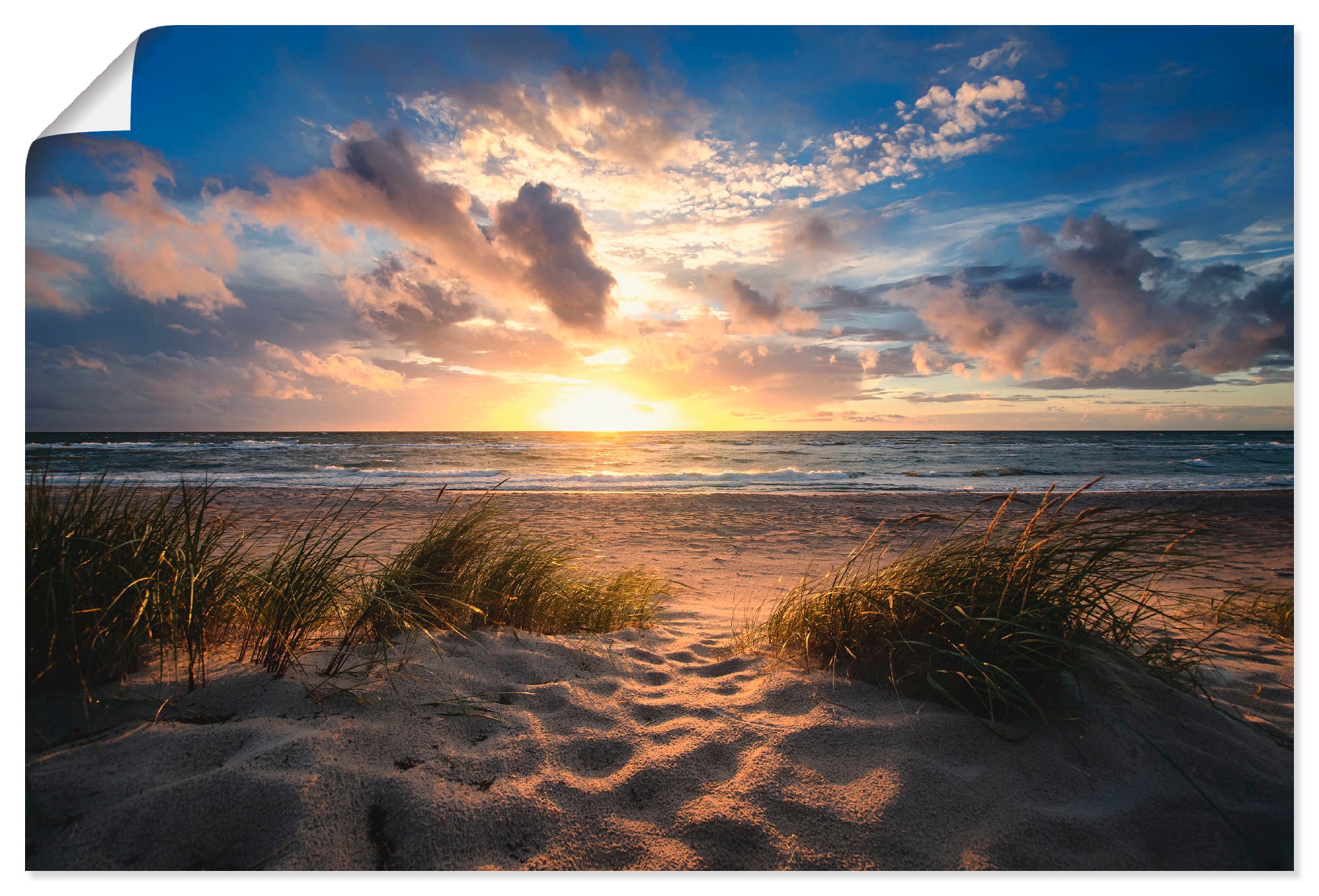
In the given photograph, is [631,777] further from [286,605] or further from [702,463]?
[702,463]

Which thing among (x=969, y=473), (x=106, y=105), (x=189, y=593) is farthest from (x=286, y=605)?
(x=969, y=473)

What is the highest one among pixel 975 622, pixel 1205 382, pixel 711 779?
pixel 1205 382

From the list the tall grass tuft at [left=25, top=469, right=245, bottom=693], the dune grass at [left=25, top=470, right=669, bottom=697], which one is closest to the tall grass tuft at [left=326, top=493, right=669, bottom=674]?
the dune grass at [left=25, top=470, right=669, bottom=697]

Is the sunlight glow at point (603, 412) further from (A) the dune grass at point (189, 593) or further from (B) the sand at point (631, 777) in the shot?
(B) the sand at point (631, 777)

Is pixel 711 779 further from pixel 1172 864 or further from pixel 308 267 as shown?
pixel 308 267

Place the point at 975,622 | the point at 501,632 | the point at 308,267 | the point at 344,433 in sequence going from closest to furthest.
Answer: the point at 975,622 < the point at 501,632 < the point at 308,267 < the point at 344,433

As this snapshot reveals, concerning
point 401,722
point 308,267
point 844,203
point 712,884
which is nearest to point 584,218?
point 844,203

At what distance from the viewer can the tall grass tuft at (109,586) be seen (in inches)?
61.5

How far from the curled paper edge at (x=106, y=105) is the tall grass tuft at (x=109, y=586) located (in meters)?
1.26

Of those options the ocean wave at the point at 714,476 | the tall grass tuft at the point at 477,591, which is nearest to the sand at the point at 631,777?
the tall grass tuft at the point at 477,591

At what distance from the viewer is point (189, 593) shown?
71.5 inches

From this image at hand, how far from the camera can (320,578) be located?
1.95 meters

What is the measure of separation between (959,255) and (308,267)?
408 cm

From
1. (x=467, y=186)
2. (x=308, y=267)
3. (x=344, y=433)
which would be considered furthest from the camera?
(x=344, y=433)
